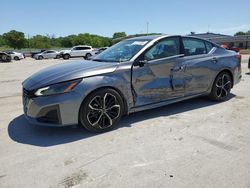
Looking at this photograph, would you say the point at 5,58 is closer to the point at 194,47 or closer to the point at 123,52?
the point at 123,52

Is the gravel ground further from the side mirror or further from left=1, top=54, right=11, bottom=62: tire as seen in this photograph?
left=1, top=54, right=11, bottom=62: tire

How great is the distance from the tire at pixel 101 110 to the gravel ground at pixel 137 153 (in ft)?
0.50

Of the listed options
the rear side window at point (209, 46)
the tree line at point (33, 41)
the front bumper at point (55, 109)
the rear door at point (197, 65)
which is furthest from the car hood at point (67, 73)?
the tree line at point (33, 41)

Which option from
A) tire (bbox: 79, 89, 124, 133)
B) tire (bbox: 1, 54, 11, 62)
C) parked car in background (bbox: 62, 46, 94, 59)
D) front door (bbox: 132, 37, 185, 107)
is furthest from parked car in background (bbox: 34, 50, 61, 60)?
tire (bbox: 79, 89, 124, 133)

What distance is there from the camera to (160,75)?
453 centimetres

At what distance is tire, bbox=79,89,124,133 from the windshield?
0.74 meters

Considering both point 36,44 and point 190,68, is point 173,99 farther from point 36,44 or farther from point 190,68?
point 36,44

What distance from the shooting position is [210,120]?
14.8ft

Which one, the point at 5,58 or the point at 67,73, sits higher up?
the point at 5,58

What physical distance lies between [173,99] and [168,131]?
0.96 meters

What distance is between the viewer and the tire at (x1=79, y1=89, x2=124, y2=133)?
383 cm

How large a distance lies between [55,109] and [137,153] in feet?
4.34

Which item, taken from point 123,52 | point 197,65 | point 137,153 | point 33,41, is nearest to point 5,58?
point 123,52

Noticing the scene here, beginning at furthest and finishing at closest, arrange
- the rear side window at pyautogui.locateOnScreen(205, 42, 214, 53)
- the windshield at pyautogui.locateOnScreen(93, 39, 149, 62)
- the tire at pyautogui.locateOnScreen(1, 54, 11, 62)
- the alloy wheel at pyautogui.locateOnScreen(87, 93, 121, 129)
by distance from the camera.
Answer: the tire at pyautogui.locateOnScreen(1, 54, 11, 62) < the rear side window at pyautogui.locateOnScreen(205, 42, 214, 53) < the windshield at pyautogui.locateOnScreen(93, 39, 149, 62) < the alloy wheel at pyautogui.locateOnScreen(87, 93, 121, 129)
